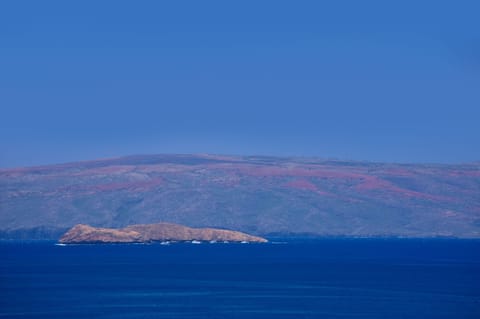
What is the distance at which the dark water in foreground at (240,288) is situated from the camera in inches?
3553

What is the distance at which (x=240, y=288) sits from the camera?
4486 inches

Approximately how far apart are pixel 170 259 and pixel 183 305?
83711 mm

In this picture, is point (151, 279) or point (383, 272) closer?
point (151, 279)

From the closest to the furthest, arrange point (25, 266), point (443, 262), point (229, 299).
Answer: point (229, 299), point (25, 266), point (443, 262)

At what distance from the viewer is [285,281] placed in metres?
124

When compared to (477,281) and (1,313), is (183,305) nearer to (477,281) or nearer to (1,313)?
(1,313)

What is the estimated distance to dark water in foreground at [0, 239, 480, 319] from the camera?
296 feet

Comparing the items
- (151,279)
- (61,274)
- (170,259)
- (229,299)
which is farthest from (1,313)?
(170,259)

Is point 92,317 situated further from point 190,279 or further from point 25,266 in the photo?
point 25,266

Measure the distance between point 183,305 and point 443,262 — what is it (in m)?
83.9

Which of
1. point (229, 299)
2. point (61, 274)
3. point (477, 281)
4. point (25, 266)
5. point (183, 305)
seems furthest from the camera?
point (25, 266)

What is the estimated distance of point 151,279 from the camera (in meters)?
126

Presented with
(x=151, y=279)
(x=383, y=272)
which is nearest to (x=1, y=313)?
(x=151, y=279)

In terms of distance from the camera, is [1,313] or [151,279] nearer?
[1,313]
